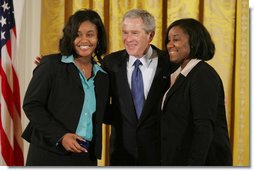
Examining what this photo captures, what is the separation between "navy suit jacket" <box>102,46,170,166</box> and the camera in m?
1.57

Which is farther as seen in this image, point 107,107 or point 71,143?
point 107,107

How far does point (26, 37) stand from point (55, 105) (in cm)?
36

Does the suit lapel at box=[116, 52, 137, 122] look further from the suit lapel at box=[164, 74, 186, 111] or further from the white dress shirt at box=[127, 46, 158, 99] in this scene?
the suit lapel at box=[164, 74, 186, 111]

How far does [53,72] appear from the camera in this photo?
4.90ft

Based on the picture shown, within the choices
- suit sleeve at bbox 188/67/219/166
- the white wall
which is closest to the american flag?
the white wall

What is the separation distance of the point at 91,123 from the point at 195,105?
44cm

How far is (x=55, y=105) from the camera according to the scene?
4.97ft

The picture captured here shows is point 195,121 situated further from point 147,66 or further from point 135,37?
point 135,37

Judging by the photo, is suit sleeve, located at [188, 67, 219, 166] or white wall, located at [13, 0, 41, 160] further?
white wall, located at [13, 0, 41, 160]

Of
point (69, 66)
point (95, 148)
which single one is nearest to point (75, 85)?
point (69, 66)

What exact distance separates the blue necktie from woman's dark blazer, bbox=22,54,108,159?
0.13 meters

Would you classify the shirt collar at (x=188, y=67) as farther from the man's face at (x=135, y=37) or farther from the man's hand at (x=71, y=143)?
the man's hand at (x=71, y=143)

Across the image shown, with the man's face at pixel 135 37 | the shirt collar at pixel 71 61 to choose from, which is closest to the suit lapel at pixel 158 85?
the man's face at pixel 135 37

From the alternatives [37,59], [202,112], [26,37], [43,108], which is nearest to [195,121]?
[202,112]
